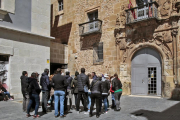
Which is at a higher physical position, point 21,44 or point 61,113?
point 21,44

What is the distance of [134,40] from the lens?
13328 mm

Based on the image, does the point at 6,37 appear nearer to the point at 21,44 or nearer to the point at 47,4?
the point at 21,44

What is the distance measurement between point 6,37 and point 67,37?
766 centimetres

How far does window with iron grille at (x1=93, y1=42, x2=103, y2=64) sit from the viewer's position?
15252mm

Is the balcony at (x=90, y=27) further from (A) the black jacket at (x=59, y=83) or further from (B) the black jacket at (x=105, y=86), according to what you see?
(A) the black jacket at (x=59, y=83)

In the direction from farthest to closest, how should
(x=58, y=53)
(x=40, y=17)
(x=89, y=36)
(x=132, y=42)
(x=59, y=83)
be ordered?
1. (x=58, y=53)
2. (x=89, y=36)
3. (x=132, y=42)
4. (x=40, y=17)
5. (x=59, y=83)

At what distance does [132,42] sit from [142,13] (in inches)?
83.3

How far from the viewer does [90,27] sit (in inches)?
618

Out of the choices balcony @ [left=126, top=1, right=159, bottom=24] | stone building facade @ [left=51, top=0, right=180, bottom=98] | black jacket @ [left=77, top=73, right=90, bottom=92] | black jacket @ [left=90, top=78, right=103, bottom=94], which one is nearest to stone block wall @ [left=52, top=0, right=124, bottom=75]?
stone building facade @ [left=51, top=0, right=180, bottom=98]

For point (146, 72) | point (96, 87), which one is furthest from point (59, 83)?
point (146, 72)

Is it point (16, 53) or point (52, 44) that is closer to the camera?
point (16, 53)

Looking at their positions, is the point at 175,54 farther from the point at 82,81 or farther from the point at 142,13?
the point at 82,81

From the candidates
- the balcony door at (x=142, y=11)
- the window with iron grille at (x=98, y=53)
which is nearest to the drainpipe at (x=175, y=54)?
the balcony door at (x=142, y=11)

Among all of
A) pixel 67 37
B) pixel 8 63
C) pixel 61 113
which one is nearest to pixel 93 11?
pixel 67 37
